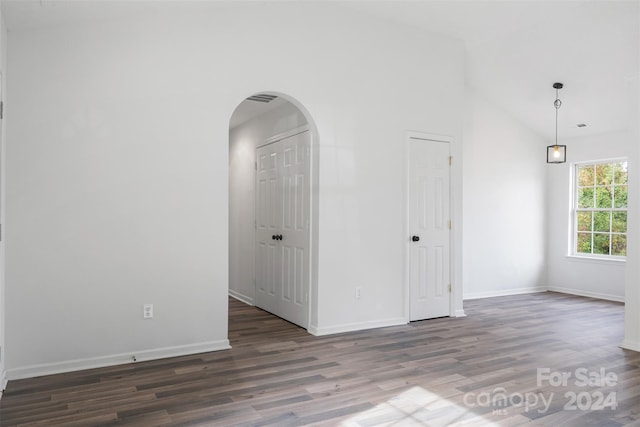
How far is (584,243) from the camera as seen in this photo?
7414 millimetres

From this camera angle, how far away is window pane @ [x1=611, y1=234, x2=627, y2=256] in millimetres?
6894

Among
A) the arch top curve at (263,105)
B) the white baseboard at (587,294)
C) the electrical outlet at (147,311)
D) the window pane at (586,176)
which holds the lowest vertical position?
the white baseboard at (587,294)

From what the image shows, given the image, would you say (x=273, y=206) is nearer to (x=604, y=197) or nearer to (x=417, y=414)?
(x=417, y=414)

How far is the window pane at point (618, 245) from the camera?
6894mm

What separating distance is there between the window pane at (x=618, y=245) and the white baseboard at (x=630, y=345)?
3.02 m

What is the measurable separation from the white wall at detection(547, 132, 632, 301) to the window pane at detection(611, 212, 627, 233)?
491mm

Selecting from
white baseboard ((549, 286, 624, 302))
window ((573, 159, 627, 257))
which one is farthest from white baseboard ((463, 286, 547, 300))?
window ((573, 159, 627, 257))

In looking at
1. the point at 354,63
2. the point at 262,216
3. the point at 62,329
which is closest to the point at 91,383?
the point at 62,329

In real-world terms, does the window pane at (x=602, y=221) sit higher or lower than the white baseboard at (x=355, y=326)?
higher

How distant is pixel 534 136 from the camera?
7.57 m

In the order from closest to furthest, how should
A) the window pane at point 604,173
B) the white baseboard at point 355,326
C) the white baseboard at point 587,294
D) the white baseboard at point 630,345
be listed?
the white baseboard at point 630,345
the white baseboard at point 355,326
the white baseboard at point 587,294
the window pane at point 604,173

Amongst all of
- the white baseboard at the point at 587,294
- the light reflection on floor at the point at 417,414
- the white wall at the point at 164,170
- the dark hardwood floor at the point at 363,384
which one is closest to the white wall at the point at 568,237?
the white baseboard at the point at 587,294

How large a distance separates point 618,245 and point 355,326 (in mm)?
4556

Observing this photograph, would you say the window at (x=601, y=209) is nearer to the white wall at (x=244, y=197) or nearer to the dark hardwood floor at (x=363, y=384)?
the dark hardwood floor at (x=363, y=384)
